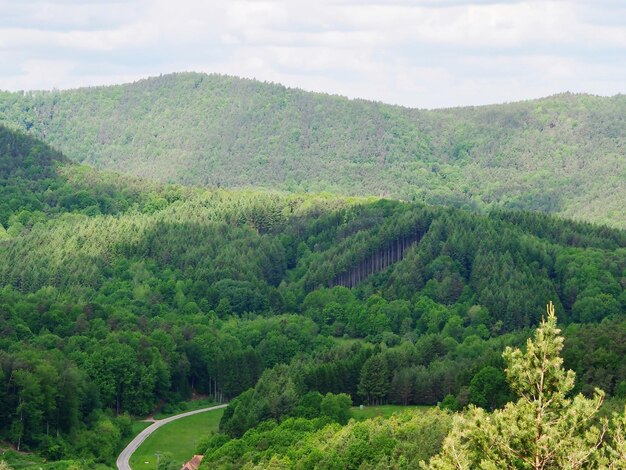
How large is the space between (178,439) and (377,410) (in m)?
19.6

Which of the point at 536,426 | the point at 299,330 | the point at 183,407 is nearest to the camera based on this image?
the point at 536,426

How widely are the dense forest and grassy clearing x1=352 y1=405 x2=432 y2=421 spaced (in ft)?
5.34

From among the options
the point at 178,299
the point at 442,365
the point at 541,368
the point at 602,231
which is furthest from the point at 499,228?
the point at 541,368

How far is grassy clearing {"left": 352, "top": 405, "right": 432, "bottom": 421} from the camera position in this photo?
110 m

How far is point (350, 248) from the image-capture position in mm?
194750

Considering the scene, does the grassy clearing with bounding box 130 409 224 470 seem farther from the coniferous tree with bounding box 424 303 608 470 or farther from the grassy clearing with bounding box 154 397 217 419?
the coniferous tree with bounding box 424 303 608 470

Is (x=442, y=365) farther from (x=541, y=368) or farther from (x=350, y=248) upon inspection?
(x=541, y=368)

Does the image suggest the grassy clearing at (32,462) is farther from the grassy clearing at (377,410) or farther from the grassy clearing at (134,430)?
the grassy clearing at (377,410)

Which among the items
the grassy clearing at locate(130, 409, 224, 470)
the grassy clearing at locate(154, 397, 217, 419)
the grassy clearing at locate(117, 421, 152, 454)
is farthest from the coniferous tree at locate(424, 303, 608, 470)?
the grassy clearing at locate(154, 397, 217, 419)

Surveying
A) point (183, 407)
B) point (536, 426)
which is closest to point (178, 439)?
point (183, 407)

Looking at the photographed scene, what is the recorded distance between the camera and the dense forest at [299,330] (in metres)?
106

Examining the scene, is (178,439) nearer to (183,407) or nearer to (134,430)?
(134,430)

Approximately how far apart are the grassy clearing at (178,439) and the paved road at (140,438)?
49 centimetres

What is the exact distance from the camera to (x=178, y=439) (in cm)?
11919
